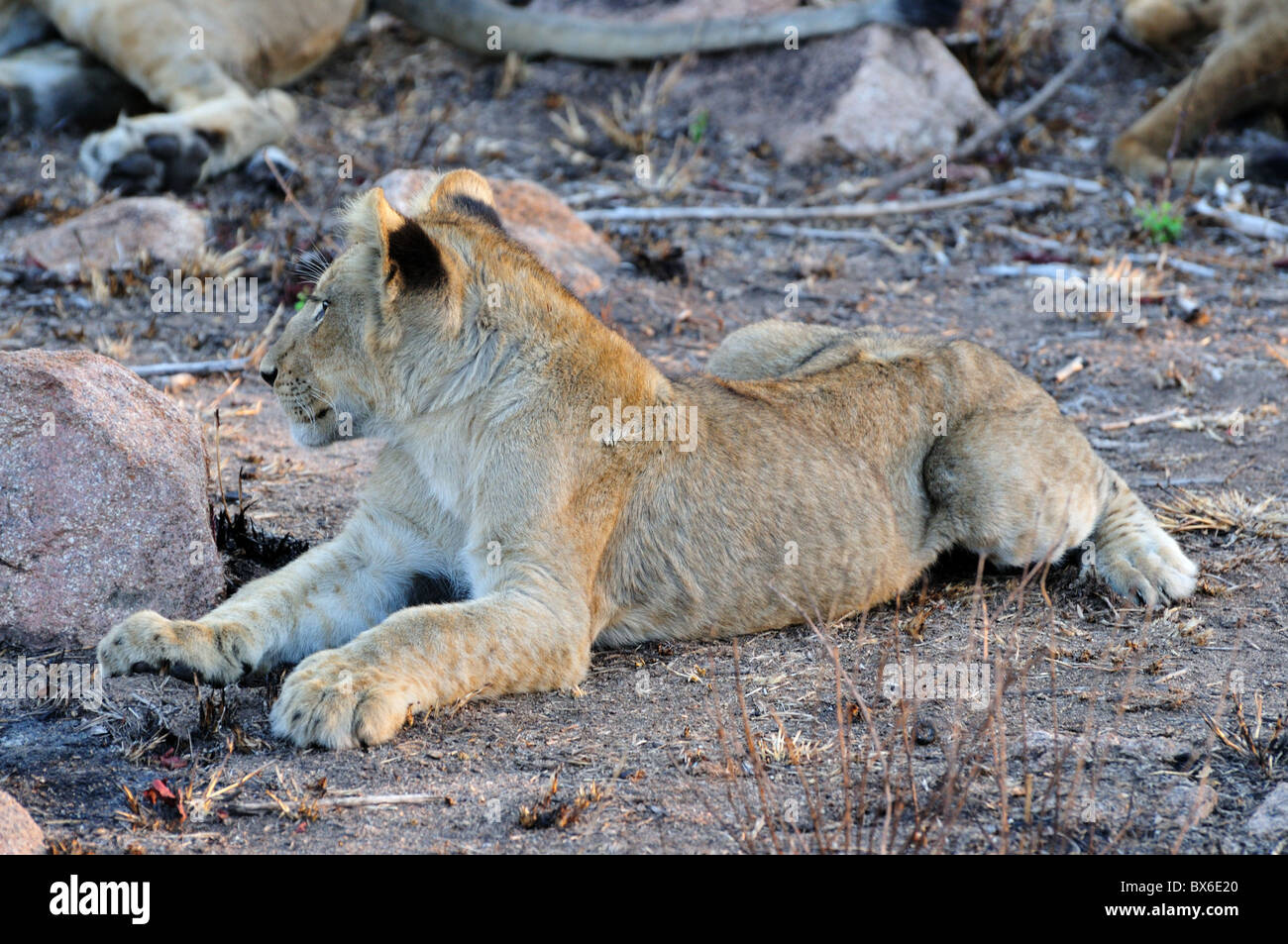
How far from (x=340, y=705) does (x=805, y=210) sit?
6154 millimetres

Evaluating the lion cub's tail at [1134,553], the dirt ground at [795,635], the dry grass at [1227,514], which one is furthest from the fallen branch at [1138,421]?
the lion cub's tail at [1134,553]

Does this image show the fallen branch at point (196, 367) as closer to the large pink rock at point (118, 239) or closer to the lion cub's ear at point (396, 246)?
the large pink rock at point (118, 239)

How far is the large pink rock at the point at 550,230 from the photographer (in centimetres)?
704

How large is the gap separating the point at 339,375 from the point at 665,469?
1020mm

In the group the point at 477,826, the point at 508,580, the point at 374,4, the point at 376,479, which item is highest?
the point at 374,4

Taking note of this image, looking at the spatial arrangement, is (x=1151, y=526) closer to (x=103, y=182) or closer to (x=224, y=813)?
(x=224, y=813)

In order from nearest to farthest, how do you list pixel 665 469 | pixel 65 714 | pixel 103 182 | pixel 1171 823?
pixel 1171 823
pixel 65 714
pixel 665 469
pixel 103 182

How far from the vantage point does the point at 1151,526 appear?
4.86 metres

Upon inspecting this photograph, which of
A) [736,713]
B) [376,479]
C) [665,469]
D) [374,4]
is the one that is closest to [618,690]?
[736,713]

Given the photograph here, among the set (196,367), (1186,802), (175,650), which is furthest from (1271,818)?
(196,367)

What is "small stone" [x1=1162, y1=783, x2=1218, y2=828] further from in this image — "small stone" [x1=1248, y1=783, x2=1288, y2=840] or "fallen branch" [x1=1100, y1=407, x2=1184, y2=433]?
"fallen branch" [x1=1100, y1=407, x2=1184, y2=433]

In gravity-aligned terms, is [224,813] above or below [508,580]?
below

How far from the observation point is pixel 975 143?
9.54 m

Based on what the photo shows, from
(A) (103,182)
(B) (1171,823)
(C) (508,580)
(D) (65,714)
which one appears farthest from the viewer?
(A) (103,182)
